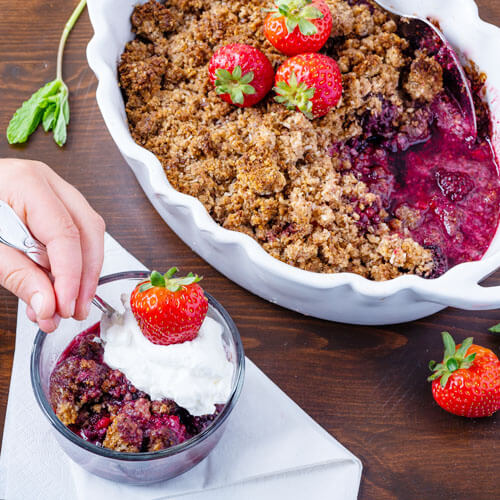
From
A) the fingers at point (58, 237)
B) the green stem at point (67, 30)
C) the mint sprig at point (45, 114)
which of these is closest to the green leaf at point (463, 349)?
the fingers at point (58, 237)

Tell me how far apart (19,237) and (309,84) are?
664 millimetres

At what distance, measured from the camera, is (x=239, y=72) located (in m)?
1.39

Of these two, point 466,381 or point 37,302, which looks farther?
point 466,381

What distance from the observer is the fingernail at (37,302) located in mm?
1102

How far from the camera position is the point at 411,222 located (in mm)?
1480

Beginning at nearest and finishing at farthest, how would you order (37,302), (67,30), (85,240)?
(37,302) < (85,240) < (67,30)

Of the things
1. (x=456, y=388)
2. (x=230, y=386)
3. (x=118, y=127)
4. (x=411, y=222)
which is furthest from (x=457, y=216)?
(x=118, y=127)

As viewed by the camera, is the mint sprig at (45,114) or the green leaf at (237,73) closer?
the green leaf at (237,73)

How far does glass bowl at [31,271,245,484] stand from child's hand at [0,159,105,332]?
0.12 m

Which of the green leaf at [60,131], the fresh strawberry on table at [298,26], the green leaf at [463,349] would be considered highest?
the fresh strawberry on table at [298,26]

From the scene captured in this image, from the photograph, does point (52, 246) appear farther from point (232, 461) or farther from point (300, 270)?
point (232, 461)

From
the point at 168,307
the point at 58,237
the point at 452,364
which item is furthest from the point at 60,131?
the point at 452,364

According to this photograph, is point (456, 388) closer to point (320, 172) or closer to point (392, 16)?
point (320, 172)

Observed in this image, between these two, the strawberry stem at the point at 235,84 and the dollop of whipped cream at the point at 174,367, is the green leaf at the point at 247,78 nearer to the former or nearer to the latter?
the strawberry stem at the point at 235,84
